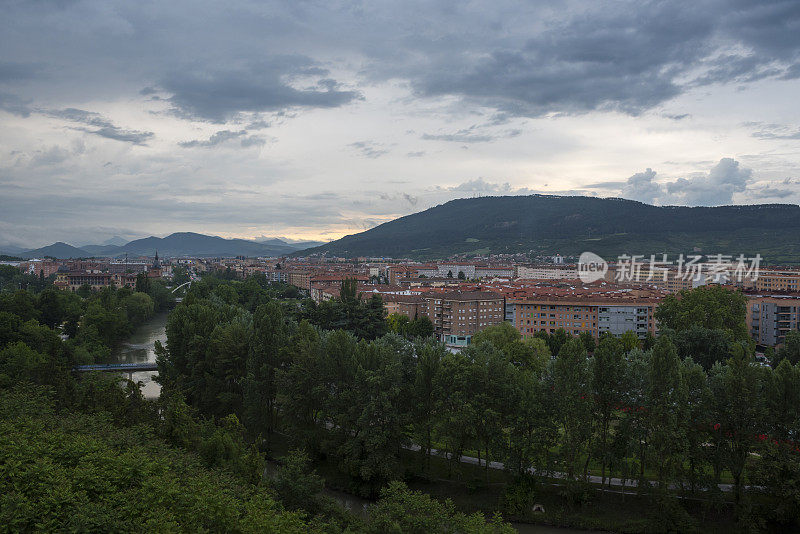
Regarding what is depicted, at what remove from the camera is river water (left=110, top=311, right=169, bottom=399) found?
35.5 m

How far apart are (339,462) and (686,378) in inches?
535

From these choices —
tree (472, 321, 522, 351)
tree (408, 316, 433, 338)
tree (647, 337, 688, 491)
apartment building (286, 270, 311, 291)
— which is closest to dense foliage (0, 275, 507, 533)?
tree (647, 337, 688, 491)

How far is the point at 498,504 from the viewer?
20.2m

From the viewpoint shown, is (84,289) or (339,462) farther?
(84,289)

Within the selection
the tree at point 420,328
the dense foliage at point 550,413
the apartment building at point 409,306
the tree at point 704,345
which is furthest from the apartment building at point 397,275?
the dense foliage at point 550,413

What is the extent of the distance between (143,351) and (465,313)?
2831cm

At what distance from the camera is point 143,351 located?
4666cm

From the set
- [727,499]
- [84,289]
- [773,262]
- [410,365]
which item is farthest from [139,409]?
[773,262]

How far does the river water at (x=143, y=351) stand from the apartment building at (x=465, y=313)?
2454 cm

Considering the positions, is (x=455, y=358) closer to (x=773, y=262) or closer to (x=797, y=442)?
(x=797, y=442)

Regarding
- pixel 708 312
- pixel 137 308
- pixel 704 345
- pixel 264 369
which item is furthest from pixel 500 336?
pixel 137 308

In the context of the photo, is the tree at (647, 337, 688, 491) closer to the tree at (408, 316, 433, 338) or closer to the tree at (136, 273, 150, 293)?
the tree at (408, 316, 433, 338)

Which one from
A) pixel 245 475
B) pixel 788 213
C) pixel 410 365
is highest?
pixel 788 213

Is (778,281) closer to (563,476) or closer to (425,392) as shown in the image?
(563,476)
